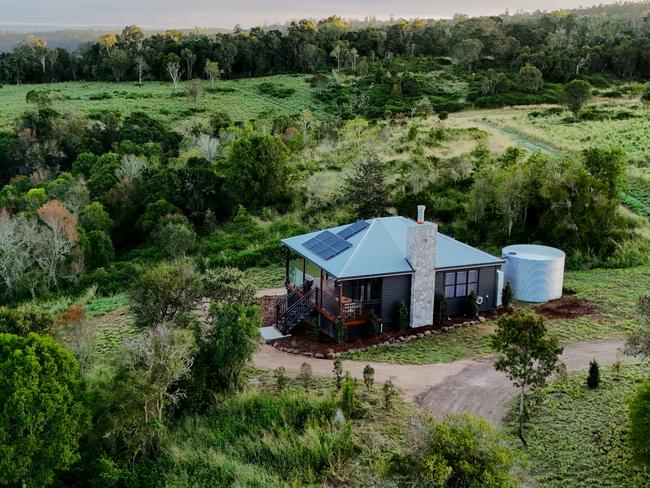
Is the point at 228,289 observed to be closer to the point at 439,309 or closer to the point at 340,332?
the point at 340,332

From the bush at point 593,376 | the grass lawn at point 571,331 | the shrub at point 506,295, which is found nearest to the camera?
the bush at point 593,376

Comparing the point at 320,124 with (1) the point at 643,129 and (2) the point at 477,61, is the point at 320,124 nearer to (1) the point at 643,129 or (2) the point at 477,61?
(1) the point at 643,129

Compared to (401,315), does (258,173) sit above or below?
above

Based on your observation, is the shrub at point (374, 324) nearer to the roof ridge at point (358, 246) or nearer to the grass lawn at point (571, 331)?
the grass lawn at point (571, 331)

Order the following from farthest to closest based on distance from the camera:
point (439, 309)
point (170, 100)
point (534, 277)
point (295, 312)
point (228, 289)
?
point (170, 100)
point (534, 277)
point (295, 312)
point (439, 309)
point (228, 289)

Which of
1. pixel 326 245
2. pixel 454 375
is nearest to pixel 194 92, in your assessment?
pixel 326 245

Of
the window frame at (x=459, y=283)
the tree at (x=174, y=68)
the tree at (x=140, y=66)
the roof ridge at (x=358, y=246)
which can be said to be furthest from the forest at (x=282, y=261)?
the tree at (x=140, y=66)

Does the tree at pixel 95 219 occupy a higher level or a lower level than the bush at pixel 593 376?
lower

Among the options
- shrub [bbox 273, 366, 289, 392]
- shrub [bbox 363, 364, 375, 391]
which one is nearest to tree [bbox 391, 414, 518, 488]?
shrub [bbox 363, 364, 375, 391]
